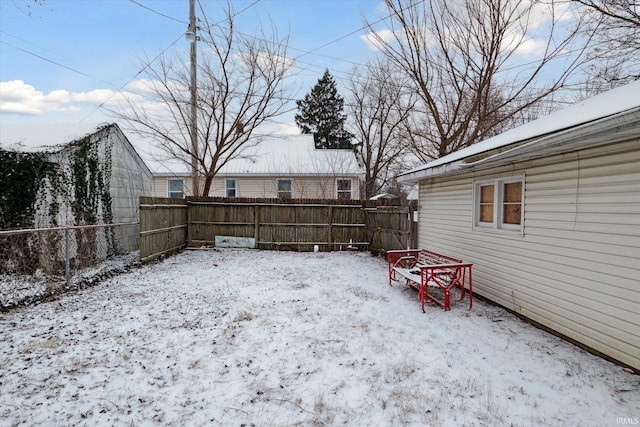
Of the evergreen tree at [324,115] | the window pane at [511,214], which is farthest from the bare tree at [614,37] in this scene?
the evergreen tree at [324,115]

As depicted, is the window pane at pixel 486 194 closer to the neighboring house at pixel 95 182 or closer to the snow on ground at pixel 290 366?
the snow on ground at pixel 290 366

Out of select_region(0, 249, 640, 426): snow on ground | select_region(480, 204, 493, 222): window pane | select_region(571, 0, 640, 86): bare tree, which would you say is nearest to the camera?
select_region(0, 249, 640, 426): snow on ground

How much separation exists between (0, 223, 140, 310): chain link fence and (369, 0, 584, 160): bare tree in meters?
11.1

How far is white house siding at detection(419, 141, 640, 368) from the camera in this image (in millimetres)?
3234

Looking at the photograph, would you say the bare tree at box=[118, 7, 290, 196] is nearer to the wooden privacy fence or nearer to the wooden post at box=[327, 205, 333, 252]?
the wooden privacy fence

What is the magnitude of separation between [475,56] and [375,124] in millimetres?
9584

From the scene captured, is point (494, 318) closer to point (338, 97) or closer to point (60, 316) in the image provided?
point (60, 316)

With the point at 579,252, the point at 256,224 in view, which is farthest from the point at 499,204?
the point at 256,224

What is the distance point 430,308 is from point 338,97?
26.2 metres

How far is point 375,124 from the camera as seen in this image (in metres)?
20.7

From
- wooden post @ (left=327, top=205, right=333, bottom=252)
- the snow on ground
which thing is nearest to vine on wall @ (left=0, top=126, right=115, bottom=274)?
the snow on ground

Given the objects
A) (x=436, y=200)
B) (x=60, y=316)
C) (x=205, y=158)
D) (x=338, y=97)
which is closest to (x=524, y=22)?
(x=436, y=200)

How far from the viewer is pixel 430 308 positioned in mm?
5152

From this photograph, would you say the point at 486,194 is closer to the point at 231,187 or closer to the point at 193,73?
the point at 193,73
